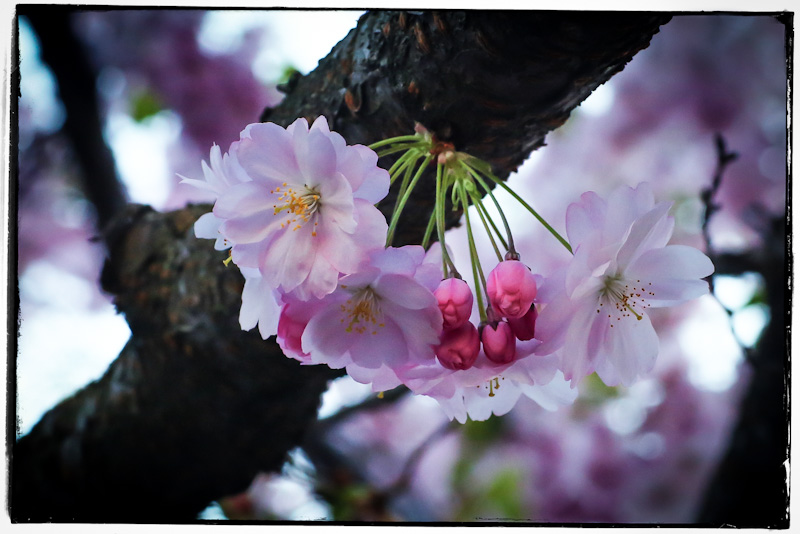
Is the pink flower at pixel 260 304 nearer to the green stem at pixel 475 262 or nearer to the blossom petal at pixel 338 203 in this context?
the blossom petal at pixel 338 203

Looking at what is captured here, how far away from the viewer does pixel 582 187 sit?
105 cm

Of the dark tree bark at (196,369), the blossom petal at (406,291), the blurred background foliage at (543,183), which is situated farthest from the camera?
the blurred background foliage at (543,183)

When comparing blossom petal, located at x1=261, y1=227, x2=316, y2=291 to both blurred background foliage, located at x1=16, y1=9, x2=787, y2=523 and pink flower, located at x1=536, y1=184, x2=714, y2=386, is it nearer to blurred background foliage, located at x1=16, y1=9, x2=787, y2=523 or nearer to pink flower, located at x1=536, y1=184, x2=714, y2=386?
pink flower, located at x1=536, y1=184, x2=714, y2=386

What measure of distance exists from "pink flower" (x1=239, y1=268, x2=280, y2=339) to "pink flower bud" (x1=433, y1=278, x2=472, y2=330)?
0.20m

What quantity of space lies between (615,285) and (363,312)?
31 centimetres

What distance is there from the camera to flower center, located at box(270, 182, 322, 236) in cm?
74

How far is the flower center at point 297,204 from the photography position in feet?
2.43

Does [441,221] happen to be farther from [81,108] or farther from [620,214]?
[81,108]

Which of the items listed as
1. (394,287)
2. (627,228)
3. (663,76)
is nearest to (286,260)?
(394,287)

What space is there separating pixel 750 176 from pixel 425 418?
2.27ft

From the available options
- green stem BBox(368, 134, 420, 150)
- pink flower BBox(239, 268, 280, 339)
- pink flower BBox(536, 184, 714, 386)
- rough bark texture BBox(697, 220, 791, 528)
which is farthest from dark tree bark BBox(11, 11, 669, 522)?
rough bark texture BBox(697, 220, 791, 528)

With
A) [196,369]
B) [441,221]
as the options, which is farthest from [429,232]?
[196,369]

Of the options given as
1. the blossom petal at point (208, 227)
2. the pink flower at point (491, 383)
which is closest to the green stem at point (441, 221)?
the pink flower at point (491, 383)

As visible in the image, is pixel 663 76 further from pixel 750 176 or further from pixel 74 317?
pixel 74 317
